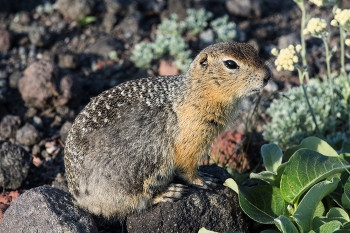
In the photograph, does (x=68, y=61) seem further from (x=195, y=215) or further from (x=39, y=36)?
(x=195, y=215)

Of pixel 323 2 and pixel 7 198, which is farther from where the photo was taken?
pixel 7 198

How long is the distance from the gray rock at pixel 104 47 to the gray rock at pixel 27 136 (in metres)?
2.26

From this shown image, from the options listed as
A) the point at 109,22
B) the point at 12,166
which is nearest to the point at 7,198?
the point at 12,166

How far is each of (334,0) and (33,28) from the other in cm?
508

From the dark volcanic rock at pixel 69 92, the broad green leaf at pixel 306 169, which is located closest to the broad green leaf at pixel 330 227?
the broad green leaf at pixel 306 169

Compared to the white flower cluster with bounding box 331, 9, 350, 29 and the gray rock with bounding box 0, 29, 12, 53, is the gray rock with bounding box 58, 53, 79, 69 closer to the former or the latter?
the gray rock with bounding box 0, 29, 12, 53

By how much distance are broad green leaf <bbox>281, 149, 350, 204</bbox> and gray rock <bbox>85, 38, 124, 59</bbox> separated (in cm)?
472

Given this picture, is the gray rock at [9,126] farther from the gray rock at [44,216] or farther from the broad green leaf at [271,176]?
the broad green leaf at [271,176]

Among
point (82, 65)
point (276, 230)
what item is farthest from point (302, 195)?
point (82, 65)

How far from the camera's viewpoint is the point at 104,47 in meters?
9.68

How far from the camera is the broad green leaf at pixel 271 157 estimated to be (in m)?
6.30

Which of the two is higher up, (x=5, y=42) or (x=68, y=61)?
(x=5, y=42)

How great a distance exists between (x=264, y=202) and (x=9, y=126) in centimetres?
378

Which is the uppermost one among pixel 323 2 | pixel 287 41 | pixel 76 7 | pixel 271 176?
pixel 323 2
